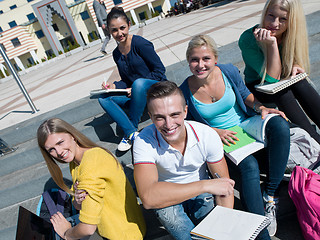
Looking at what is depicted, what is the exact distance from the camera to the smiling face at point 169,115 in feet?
4.58

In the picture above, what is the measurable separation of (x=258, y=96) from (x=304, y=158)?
30.4 inches

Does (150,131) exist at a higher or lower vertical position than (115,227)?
higher

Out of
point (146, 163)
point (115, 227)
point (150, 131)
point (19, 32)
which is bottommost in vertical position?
point (115, 227)

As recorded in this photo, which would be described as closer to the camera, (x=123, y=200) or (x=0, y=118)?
(x=123, y=200)

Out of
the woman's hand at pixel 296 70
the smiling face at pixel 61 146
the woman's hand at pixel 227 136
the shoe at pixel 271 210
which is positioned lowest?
the shoe at pixel 271 210

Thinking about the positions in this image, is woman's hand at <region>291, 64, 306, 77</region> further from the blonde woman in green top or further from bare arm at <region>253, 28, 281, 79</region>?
bare arm at <region>253, 28, 281, 79</region>

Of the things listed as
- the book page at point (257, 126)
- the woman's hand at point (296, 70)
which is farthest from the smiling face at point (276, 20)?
the book page at point (257, 126)

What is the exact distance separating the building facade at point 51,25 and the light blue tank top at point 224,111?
30731 millimetres

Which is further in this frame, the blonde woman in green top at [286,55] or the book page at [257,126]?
the blonde woman in green top at [286,55]

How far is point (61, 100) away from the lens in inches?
163

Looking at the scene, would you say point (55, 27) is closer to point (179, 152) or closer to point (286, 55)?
point (286, 55)

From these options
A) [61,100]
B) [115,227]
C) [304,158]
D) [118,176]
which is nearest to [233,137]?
[304,158]

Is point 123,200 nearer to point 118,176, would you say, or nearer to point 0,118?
point 118,176

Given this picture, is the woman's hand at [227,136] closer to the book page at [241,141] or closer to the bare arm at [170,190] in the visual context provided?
the book page at [241,141]
